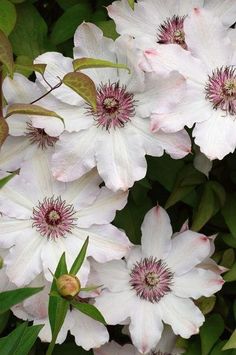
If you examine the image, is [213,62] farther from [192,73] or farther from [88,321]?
[88,321]

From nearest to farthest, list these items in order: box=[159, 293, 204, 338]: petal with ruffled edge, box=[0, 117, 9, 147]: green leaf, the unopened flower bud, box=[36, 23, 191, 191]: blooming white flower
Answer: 1. the unopened flower bud
2. box=[0, 117, 9, 147]: green leaf
3. box=[36, 23, 191, 191]: blooming white flower
4. box=[159, 293, 204, 338]: petal with ruffled edge

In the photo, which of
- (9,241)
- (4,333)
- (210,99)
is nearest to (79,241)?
(9,241)

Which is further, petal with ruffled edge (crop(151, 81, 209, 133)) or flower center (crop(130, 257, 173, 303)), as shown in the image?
flower center (crop(130, 257, 173, 303))

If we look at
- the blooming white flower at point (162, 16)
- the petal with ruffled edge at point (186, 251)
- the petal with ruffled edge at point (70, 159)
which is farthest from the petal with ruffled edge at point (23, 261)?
the blooming white flower at point (162, 16)

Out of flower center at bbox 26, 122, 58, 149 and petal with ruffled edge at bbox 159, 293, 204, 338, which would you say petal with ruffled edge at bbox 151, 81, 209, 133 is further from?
petal with ruffled edge at bbox 159, 293, 204, 338

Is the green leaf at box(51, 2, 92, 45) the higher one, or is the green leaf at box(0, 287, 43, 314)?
the green leaf at box(51, 2, 92, 45)

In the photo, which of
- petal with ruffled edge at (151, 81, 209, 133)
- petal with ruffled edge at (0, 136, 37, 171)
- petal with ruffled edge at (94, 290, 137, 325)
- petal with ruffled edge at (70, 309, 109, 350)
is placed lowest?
petal with ruffled edge at (70, 309, 109, 350)

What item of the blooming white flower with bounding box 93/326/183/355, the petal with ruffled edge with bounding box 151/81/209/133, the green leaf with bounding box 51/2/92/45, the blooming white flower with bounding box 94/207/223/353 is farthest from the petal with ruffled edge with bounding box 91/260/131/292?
the green leaf with bounding box 51/2/92/45
